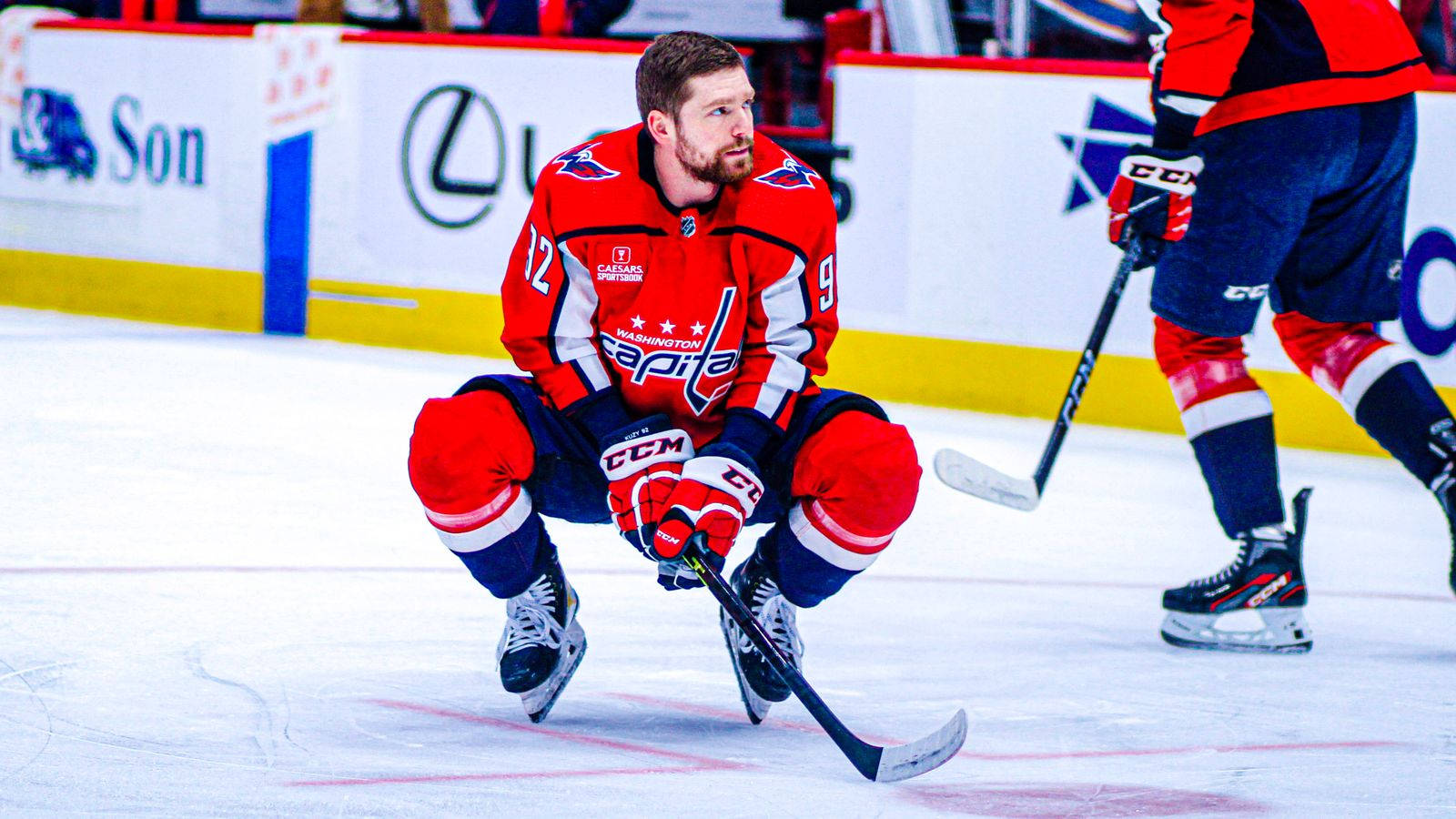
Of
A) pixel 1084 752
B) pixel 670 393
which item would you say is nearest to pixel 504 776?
pixel 670 393

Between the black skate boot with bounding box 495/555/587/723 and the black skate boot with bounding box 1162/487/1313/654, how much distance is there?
898 mm

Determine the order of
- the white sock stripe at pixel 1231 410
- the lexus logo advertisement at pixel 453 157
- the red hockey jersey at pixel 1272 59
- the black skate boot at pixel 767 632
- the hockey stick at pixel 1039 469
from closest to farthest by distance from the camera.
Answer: the black skate boot at pixel 767 632 → the red hockey jersey at pixel 1272 59 → the white sock stripe at pixel 1231 410 → the hockey stick at pixel 1039 469 → the lexus logo advertisement at pixel 453 157

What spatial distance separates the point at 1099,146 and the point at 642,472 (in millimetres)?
3076

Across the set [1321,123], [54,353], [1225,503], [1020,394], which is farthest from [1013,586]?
[54,353]

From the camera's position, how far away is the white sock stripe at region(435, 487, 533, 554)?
6.54 ft

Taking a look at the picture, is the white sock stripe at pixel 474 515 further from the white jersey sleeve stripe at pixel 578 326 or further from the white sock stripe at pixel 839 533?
the white sock stripe at pixel 839 533

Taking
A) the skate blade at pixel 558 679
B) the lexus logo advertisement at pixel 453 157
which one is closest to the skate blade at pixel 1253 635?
the skate blade at pixel 558 679

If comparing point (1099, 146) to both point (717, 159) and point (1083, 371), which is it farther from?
point (717, 159)

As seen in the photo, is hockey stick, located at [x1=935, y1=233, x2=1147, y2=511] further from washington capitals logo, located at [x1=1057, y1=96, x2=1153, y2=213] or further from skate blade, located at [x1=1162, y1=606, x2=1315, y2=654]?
washington capitals logo, located at [x1=1057, y1=96, x2=1153, y2=213]

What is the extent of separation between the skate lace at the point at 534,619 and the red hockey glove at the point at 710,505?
20cm

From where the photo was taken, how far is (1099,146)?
4805 mm

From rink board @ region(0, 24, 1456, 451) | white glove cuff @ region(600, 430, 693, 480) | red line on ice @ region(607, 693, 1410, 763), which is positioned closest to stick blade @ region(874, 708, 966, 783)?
red line on ice @ region(607, 693, 1410, 763)

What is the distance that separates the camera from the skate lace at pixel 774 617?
82.0 inches

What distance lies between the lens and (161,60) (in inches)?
258
